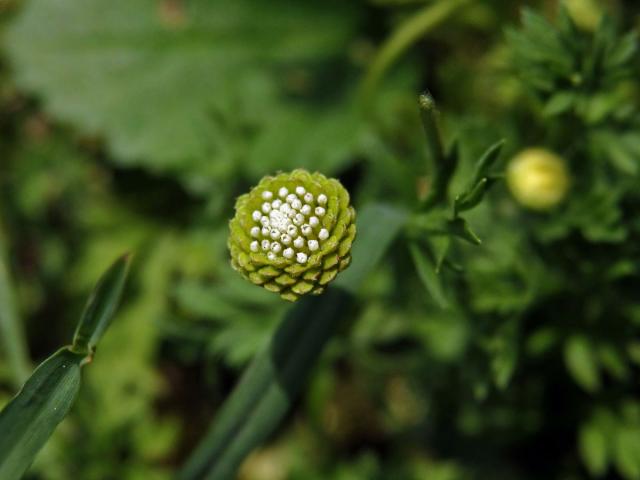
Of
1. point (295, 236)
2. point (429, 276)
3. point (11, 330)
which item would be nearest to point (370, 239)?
point (429, 276)

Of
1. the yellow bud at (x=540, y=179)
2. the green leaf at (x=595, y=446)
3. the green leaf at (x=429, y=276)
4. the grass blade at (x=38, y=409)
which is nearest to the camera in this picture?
the grass blade at (x=38, y=409)

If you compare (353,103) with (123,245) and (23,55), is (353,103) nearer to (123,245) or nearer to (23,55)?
(123,245)

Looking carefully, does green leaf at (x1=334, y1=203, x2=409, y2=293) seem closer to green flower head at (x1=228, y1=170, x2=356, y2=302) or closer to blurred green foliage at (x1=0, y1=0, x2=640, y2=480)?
blurred green foliage at (x1=0, y1=0, x2=640, y2=480)

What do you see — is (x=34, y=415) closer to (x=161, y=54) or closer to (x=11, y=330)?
(x=11, y=330)

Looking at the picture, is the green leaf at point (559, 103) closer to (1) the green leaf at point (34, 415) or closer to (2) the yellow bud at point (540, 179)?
(2) the yellow bud at point (540, 179)

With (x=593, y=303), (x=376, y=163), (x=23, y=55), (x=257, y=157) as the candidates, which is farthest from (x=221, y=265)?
(x=23, y=55)

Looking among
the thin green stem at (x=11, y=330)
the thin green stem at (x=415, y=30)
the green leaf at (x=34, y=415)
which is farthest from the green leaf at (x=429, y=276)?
the thin green stem at (x=11, y=330)

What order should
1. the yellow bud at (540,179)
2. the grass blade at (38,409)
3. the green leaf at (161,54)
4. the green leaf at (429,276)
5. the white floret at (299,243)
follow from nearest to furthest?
the white floret at (299,243)
the grass blade at (38,409)
the green leaf at (429,276)
the yellow bud at (540,179)
the green leaf at (161,54)
